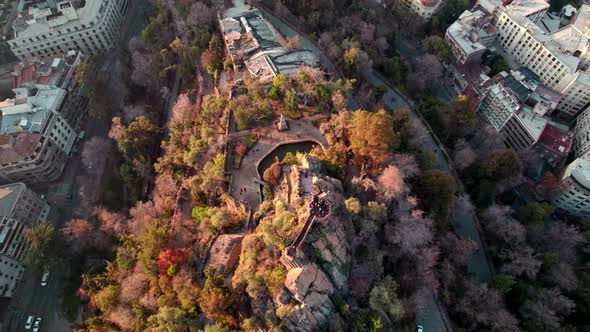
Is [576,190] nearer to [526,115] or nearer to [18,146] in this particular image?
[526,115]

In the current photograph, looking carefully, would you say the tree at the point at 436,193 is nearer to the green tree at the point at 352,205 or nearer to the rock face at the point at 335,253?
the green tree at the point at 352,205

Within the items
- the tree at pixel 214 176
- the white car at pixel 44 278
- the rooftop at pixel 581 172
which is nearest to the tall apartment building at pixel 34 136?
the white car at pixel 44 278

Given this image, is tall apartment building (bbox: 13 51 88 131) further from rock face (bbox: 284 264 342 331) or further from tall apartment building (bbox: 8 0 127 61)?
rock face (bbox: 284 264 342 331)

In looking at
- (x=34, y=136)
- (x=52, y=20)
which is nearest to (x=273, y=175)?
(x=34, y=136)

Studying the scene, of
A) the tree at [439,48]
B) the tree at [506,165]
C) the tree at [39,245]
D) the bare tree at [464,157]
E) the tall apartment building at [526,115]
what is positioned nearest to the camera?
the tree at [39,245]

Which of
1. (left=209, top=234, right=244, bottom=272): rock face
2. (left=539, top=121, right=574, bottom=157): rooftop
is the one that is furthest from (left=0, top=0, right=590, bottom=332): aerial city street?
(left=539, top=121, right=574, bottom=157): rooftop

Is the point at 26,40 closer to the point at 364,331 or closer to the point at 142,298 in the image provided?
the point at 142,298

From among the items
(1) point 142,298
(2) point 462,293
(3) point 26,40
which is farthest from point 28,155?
(2) point 462,293
